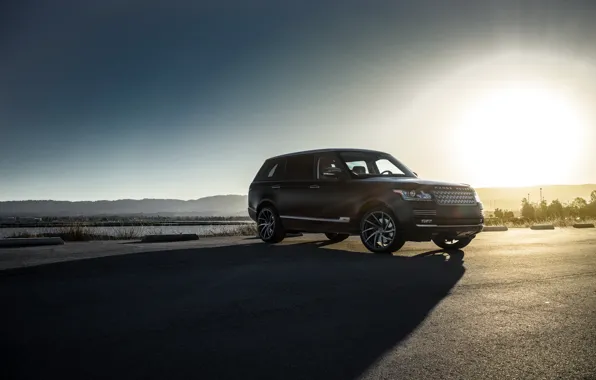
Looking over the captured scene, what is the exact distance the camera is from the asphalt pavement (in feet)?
10.3

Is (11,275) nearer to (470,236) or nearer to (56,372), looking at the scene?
(56,372)

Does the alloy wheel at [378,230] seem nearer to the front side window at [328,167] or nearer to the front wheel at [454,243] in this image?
the front side window at [328,167]

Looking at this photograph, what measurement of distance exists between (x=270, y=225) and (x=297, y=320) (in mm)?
7573

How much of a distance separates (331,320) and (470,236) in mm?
6988

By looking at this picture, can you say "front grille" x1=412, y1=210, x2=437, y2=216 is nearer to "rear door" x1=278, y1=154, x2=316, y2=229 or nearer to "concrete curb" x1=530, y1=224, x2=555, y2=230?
"rear door" x1=278, y1=154, x2=316, y2=229

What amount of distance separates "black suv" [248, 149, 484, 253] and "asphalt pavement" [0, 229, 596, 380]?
1.48 metres

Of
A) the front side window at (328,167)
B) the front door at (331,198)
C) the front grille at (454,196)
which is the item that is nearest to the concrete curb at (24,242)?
the front door at (331,198)

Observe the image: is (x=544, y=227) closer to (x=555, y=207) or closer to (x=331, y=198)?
(x=331, y=198)

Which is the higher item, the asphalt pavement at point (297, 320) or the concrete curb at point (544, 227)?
the concrete curb at point (544, 227)

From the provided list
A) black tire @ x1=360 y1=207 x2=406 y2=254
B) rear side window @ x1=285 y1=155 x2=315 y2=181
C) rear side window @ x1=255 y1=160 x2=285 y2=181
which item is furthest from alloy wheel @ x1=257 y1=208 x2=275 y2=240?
black tire @ x1=360 y1=207 x2=406 y2=254

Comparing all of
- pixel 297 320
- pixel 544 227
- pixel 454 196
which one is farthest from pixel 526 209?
pixel 297 320

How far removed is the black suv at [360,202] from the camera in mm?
Result: 9258

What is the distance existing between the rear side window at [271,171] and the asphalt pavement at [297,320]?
14.3 feet

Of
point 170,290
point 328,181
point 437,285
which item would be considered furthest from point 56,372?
point 328,181
